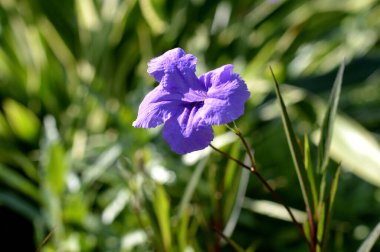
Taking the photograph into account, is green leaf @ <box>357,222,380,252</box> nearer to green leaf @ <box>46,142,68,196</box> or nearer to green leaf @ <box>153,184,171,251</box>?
green leaf @ <box>153,184,171,251</box>

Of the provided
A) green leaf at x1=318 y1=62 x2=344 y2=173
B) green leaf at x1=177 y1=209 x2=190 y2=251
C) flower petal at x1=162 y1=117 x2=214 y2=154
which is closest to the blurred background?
green leaf at x1=177 y1=209 x2=190 y2=251

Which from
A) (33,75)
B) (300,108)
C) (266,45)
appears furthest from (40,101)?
(300,108)

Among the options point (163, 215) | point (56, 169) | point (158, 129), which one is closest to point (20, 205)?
point (56, 169)

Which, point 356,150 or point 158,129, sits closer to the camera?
point 356,150

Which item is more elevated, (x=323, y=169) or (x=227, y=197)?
(x=227, y=197)

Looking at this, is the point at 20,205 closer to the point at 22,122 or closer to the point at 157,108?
the point at 22,122

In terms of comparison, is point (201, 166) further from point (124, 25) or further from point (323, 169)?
point (124, 25)
